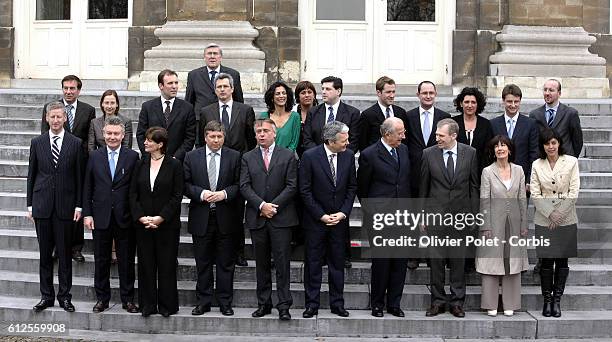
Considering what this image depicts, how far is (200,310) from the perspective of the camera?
880 cm

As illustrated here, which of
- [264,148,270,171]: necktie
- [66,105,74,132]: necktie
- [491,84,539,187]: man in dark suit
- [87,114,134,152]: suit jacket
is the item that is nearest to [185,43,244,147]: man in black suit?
[87,114,134,152]: suit jacket

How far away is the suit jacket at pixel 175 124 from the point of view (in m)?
9.56

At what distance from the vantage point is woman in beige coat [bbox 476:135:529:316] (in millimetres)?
8805

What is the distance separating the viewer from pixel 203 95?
10203 mm

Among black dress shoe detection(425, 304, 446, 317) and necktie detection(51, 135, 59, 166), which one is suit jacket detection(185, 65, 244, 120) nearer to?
necktie detection(51, 135, 59, 166)

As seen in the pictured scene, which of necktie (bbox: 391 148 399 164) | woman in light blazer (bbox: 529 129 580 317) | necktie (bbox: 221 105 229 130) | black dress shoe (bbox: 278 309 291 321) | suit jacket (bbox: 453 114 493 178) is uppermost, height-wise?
necktie (bbox: 221 105 229 130)

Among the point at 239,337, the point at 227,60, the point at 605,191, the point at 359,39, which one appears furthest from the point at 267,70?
the point at 239,337

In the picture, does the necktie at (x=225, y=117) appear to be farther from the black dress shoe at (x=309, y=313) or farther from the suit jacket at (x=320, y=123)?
the black dress shoe at (x=309, y=313)

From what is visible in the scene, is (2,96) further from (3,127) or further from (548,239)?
(548,239)

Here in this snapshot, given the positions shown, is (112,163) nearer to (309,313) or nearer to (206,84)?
(206,84)

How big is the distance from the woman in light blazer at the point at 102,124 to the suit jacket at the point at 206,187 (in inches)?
38.8

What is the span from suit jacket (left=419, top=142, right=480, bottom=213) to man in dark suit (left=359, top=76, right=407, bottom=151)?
0.88m

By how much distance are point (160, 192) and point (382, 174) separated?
221 centimetres

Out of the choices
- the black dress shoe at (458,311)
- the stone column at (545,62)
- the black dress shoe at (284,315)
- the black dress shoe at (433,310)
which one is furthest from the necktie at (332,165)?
the stone column at (545,62)
